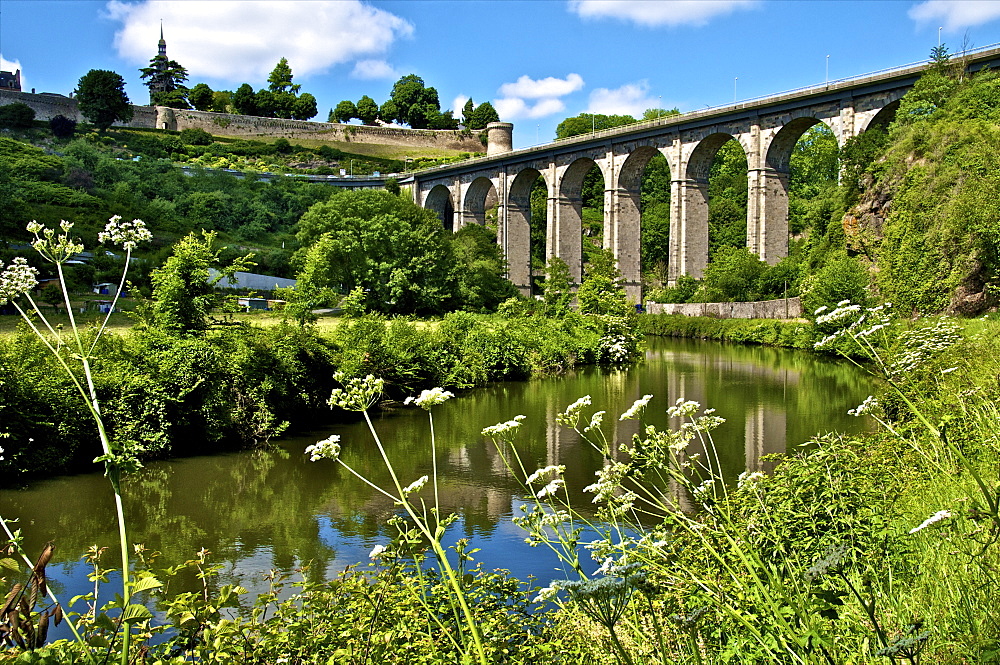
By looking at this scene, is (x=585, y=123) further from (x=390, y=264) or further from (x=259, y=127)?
(x=390, y=264)

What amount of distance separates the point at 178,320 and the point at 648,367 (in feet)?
41.6

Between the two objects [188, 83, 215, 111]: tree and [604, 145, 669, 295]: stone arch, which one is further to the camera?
[188, 83, 215, 111]: tree

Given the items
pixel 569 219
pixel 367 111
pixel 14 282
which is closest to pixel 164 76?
pixel 367 111

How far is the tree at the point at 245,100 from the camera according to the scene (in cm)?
8381

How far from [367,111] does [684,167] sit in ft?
191

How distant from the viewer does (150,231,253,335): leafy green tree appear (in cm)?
1142

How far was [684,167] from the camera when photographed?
3734 cm

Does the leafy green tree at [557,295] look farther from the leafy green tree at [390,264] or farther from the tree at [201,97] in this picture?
the tree at [201,97]

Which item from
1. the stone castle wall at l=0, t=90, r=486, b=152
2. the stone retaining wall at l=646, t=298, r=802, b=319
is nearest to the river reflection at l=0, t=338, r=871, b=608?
the stone retaining wall at l=646, t=298, r=802, b=319

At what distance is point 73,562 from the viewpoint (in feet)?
22.5

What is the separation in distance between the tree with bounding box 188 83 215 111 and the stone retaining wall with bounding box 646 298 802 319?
64.6 m

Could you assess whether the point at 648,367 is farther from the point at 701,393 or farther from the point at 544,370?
the point at 701,393

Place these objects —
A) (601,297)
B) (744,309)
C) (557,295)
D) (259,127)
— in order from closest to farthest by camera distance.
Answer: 1. (601,297)
2. (557,295)
3. (744,309)
4. (259,127)

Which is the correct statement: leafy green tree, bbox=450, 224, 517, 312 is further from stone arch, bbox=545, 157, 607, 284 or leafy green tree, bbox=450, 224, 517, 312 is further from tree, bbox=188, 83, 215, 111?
tree, bbox=188, 83, 215, 111
